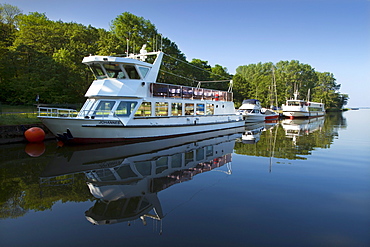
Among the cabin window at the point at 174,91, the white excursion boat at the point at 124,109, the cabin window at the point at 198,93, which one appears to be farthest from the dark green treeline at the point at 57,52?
the white excursion boat at the point at 124,109

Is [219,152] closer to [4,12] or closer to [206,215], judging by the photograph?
[206,215]

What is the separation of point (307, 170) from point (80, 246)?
8.89 m

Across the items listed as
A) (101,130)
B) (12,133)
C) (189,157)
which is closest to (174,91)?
(101,130)

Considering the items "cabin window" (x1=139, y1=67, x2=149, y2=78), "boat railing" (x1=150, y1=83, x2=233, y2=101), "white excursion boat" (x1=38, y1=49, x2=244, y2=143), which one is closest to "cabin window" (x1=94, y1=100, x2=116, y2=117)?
"white excursion boat" (x1=38, y1=49, x2=244, y2=143)

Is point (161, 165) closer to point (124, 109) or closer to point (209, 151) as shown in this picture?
point (209, 151)

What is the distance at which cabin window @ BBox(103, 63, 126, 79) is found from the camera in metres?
15.2

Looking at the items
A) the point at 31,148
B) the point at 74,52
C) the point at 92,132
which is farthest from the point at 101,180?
the point at 74,52

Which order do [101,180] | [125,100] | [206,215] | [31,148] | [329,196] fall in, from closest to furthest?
1. [206,215]
2. [329,196]
3. [101,180]
4. [31,148]
5. [125,100]

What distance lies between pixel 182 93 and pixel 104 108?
6842mm

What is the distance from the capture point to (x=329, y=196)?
6957 mm

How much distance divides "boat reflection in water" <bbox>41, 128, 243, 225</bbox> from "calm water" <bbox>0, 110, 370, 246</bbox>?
1.7 inches

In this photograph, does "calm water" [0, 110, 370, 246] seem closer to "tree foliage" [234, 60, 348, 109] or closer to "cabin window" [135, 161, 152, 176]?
"cabin window" [135, 161, 152, 176]

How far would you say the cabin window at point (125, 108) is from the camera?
14719 millimetres

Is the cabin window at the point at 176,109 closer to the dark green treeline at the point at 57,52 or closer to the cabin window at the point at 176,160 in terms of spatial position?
the dark green treeline at the point at 57,52
